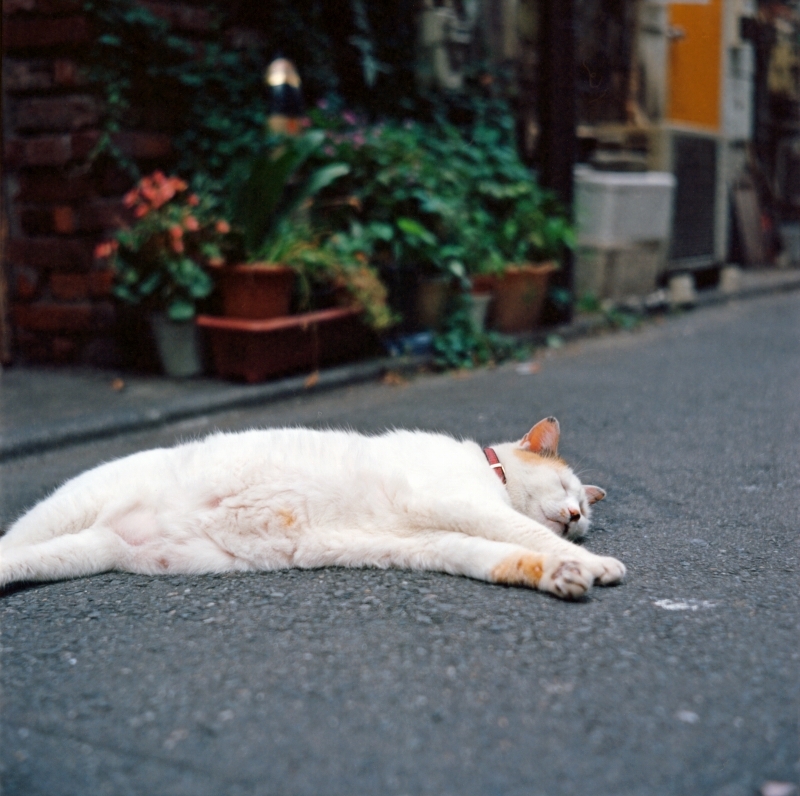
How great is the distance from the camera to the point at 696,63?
1158 centimetres

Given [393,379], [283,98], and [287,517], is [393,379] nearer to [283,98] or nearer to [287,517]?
[283,98]

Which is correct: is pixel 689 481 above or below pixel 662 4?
below

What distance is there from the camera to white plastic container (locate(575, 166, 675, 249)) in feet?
28.7

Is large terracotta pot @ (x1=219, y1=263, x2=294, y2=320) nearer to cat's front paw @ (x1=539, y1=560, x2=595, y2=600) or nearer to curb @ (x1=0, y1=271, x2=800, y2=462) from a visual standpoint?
curb @ (x1=0, y1=271, x2=800, y2=462)

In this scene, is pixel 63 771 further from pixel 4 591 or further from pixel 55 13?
pixel 55 13

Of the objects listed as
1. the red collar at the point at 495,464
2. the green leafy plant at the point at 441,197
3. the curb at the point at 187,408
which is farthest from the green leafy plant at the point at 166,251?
the red collar at the point at 495,464

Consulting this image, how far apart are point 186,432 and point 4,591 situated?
2168mm

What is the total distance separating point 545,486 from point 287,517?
0.77 metres

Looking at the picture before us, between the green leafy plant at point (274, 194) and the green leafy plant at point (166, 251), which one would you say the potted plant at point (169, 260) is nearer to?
the green leafy plant at point (166, 251)

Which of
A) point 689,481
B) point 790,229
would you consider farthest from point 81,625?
point 790,229

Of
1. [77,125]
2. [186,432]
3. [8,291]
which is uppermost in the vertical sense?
[77,125]

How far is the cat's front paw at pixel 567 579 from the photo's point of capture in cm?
234

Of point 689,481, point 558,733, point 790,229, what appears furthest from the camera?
point 790,229

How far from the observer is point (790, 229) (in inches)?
532
